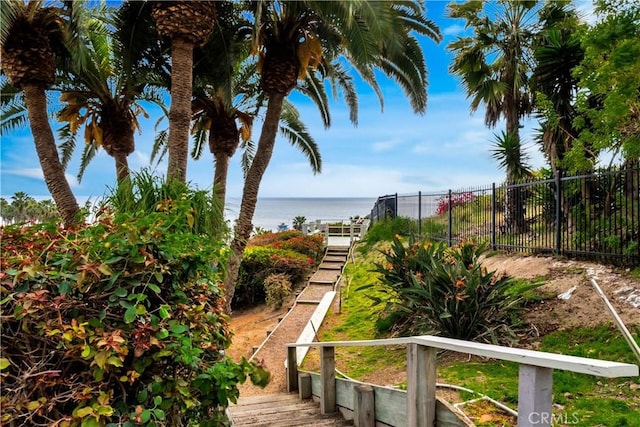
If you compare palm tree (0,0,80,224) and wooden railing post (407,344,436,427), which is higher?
palm tree (0,0,80,224)

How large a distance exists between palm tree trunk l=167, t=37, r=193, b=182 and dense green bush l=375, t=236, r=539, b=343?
13.3 feet

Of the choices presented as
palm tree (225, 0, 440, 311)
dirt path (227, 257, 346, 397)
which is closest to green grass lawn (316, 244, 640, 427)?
dirt path (227, 257, 346, 397)

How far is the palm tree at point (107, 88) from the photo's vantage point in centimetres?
788

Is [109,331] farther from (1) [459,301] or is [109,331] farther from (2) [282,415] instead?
(1) [459,301]

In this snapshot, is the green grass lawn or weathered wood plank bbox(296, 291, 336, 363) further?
weathered wood plank bbox(296, 291, 336, 363)

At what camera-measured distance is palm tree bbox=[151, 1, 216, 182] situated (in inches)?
257

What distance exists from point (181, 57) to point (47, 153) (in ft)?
10.5

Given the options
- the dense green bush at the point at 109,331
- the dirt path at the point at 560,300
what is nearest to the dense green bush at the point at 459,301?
the dirt path at the point at 560,300

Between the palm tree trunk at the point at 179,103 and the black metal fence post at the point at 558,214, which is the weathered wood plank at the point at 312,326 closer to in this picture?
the palm tree trunk at the point at 179,103

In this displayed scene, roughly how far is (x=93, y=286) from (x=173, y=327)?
405mm

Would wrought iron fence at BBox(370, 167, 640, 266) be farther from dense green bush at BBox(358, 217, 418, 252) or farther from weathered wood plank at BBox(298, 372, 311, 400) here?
weathered wood plank at BBox(298, 372, 311, 400)

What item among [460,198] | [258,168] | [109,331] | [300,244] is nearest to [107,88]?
[258,168]

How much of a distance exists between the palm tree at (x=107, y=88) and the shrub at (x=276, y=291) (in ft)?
17.7

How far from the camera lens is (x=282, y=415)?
13.7 ft
